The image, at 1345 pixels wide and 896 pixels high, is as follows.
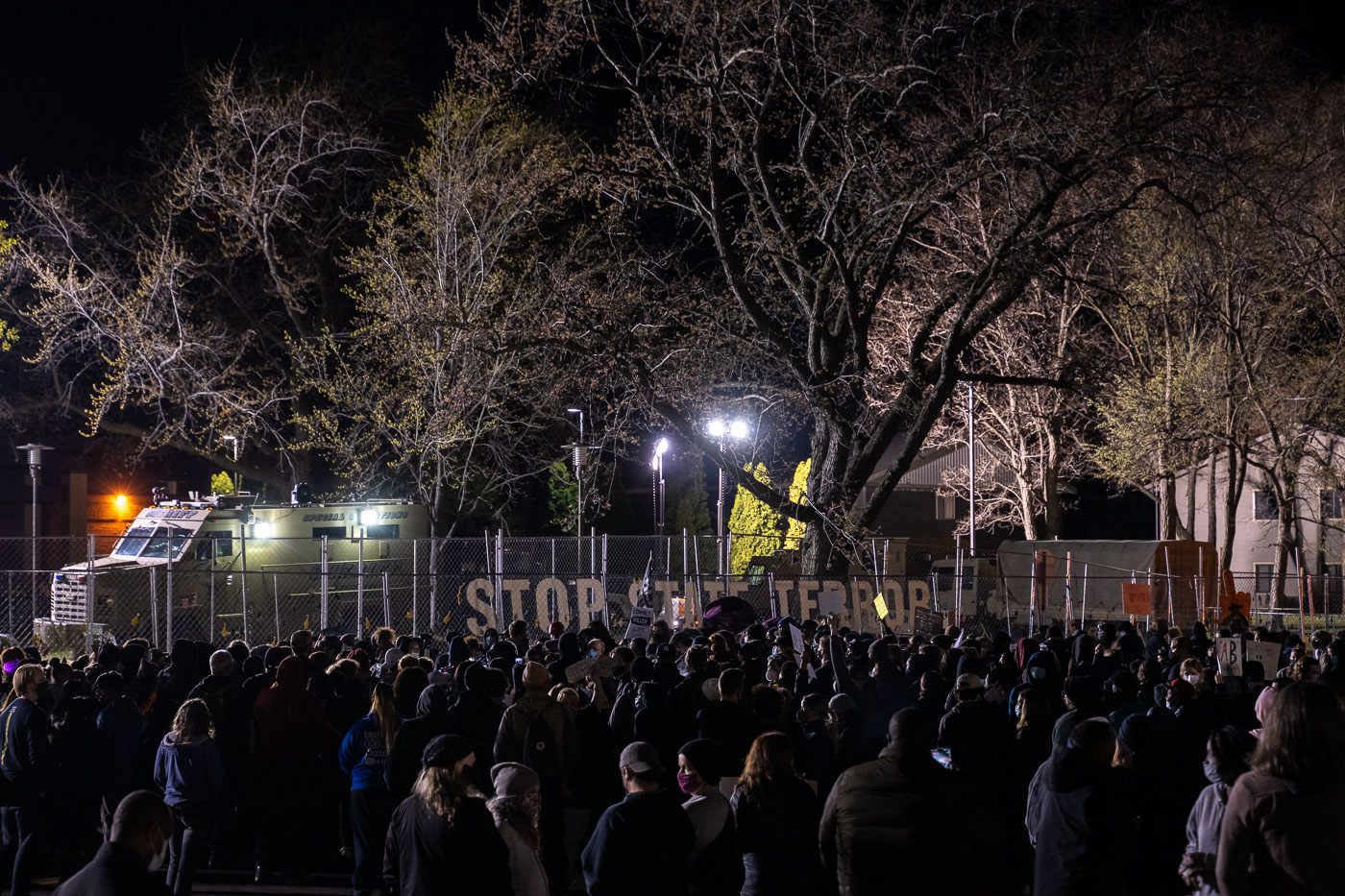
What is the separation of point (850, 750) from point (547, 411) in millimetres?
25558

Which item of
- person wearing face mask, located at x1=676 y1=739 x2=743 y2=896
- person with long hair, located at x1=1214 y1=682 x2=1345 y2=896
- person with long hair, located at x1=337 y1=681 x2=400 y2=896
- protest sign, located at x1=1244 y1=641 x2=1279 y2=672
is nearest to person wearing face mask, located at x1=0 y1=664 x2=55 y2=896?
person with long hair, located at x1=337 y1=681 x2=400 y2=896

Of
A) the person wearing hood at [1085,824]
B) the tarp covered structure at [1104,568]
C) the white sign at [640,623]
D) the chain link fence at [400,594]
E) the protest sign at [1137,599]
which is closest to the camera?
the person wearing hood at [1085,824]

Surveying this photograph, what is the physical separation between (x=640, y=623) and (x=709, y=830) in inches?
364

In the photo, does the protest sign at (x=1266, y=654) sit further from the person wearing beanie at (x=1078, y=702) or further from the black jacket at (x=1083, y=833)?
the black jacket at (x=1083, y=833)

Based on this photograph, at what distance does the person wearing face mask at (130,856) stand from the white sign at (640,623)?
994cm

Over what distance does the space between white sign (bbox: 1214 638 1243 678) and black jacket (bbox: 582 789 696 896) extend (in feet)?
35.7

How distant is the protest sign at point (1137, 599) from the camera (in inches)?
870

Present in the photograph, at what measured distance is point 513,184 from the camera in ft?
100

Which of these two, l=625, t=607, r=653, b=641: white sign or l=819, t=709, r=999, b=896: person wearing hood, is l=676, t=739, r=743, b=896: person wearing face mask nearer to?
l=819, t=709, r=999, b=896: person wearing hood

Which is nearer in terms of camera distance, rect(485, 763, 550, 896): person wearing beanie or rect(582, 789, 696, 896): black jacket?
rect(582, 789, 696, 896): black jacket

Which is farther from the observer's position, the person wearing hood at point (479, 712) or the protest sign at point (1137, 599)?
the protest sign at point (1137, 599)

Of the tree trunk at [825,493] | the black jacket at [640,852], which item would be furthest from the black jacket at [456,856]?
the tree trunk at [825,493]

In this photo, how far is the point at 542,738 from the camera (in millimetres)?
8039

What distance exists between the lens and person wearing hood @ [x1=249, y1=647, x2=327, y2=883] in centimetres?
922
